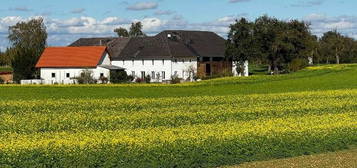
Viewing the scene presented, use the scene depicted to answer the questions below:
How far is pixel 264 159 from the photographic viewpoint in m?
19.6

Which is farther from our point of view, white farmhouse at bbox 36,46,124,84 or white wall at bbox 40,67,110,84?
white farmhouse at bbox 36,46,124,84

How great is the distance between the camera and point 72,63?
96125 millimetres

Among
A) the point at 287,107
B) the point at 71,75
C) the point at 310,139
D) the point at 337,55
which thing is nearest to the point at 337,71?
the point at 71,75

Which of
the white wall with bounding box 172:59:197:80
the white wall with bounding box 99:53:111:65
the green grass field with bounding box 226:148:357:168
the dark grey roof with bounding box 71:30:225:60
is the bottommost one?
the green grass field with bounding box 226:148:357:168

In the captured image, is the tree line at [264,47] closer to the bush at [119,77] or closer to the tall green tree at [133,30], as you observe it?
the bush at [119,77]

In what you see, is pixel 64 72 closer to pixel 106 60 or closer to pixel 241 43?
pixel 106 60

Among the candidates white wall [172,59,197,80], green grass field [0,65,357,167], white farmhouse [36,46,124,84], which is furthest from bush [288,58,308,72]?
green grass field [0,65,357,167]

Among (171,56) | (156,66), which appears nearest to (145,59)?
(156,66)

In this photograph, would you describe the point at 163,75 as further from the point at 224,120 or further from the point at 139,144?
the point at 139,144

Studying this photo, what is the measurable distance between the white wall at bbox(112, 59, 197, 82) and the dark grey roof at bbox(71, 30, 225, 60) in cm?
80

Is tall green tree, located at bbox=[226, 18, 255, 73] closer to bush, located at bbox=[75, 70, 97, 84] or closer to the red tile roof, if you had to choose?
the red tile roof

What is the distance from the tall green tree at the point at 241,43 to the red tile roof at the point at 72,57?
19.3 m

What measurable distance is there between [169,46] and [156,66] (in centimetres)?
374

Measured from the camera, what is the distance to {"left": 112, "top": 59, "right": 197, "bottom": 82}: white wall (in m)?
96.5
